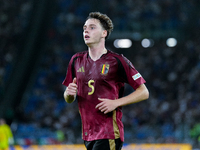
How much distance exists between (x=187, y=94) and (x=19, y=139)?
8841 mm

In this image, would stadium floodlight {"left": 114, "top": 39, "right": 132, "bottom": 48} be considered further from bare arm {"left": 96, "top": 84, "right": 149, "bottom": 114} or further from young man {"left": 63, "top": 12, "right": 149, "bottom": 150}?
bare arm {"left": 96, "top": 84, "right": 149, "bottom": 114}

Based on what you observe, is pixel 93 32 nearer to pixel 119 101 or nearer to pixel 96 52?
pixel 96 52

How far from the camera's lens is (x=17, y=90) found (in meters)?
22.2

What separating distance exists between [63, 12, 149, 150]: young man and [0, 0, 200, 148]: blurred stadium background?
13.5m

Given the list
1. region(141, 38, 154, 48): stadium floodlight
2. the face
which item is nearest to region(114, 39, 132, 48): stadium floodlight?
region(141, 38, 154, 48): stadium floodlight

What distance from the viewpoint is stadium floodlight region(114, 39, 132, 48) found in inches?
1001

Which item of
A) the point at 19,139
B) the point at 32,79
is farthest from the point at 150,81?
the point at 19,139

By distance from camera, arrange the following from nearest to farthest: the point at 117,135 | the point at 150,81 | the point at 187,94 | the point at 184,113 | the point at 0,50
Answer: the point at 117,135 < the point at 184,113 < the point at 187,94 < the point at 150,81 < the point at 0,50

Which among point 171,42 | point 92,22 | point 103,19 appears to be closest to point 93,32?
point 92,22

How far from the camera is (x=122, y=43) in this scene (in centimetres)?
2555

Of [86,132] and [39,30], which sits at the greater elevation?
[39,30]

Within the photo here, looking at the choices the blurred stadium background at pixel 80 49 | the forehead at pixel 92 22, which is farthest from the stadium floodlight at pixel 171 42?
the forehead at pixel 92 22

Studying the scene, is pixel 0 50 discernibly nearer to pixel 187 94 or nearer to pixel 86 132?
pixel 187 94

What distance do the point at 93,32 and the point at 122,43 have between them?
20858 mm
